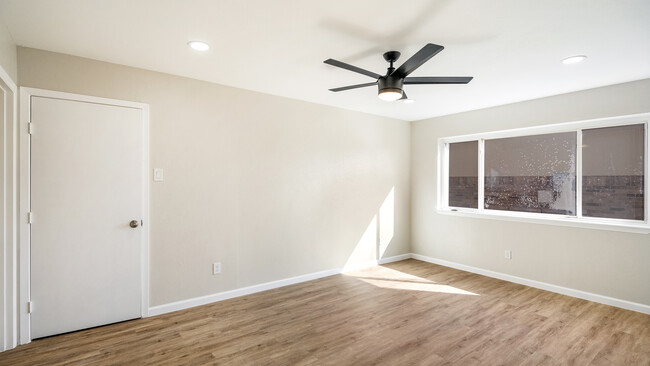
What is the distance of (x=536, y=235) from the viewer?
397 cm

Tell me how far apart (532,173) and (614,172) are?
2.74ft

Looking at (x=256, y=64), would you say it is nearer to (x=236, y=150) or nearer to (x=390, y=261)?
(x=236, y=150)

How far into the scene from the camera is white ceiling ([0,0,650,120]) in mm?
1960

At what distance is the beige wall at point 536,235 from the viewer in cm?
328

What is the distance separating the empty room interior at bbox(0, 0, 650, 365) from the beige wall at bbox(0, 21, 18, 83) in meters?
0.03

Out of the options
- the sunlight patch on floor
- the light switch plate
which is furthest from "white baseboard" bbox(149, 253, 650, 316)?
the light switch plate

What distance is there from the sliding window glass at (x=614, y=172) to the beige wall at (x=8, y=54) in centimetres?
572

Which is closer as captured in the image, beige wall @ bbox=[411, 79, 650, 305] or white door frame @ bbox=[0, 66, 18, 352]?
white door frame @ bbox=[0, 66, 18, 352]

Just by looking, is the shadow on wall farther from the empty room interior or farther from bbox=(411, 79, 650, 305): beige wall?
bbox=(411, 79, 650, 305): beige wall

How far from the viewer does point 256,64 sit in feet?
9.52

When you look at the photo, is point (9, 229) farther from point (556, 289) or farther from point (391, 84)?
point (556, 289)

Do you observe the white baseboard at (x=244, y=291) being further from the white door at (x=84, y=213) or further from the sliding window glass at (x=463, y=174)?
the sliding window glass at (x=463, y=174)

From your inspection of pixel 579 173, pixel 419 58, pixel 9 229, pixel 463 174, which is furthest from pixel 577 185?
pixel 9 229

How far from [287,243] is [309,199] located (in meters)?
0.67
